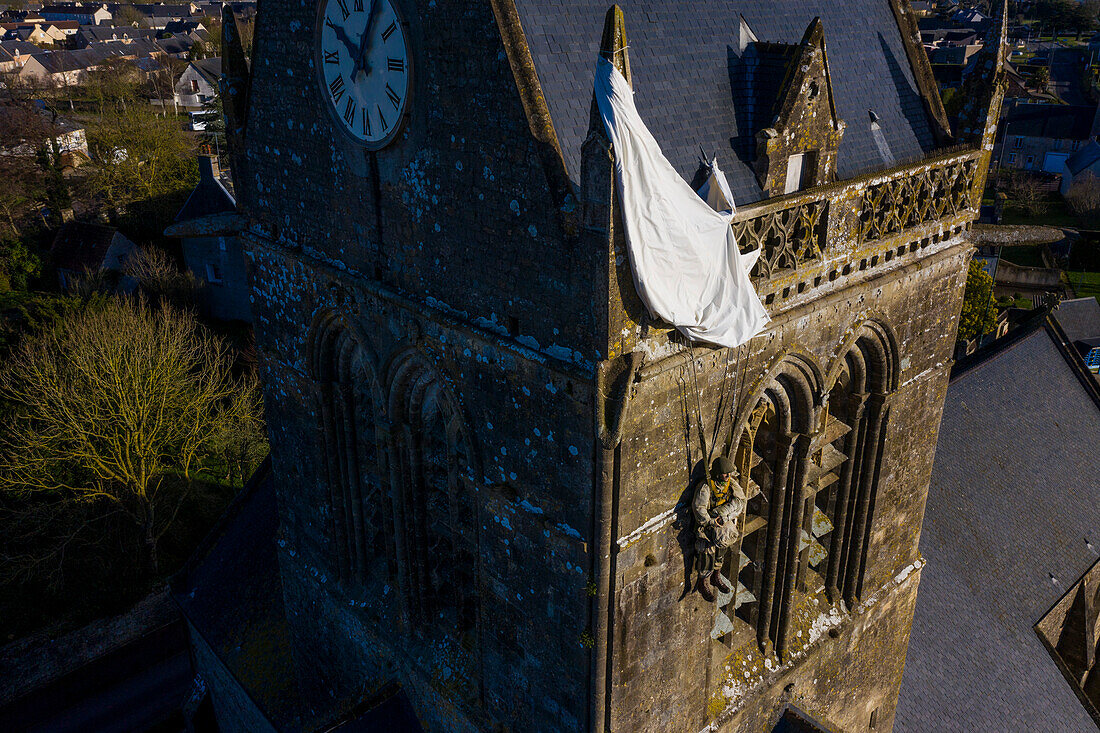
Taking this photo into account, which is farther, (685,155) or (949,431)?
(949,431)

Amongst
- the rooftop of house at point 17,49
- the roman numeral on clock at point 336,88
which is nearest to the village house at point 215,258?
the roman numeral on clock at point 336,88

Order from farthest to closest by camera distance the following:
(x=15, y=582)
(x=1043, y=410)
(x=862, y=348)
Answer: (x=15, y=582) < (x=1043, y=410) < (x=862, y=348)

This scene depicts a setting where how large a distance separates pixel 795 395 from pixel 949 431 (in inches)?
467

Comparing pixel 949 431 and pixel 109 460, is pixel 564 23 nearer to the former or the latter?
pixel 949 431

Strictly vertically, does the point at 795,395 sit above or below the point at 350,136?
below

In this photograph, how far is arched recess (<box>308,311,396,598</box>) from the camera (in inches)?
431

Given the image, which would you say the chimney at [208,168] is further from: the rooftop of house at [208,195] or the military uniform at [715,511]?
the military uniform at [715,511]

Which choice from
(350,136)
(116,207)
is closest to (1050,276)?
(350,136)

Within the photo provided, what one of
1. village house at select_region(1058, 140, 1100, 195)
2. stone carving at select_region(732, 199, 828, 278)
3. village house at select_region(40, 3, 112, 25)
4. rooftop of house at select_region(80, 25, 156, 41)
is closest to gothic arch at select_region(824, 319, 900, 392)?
stone carving at select_region(732, 199, 828, 278)

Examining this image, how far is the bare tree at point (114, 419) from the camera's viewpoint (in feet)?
106

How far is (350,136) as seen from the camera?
945cm

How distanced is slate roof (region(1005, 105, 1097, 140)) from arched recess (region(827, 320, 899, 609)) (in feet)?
299

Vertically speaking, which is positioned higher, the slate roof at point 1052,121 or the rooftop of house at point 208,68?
the rooftop of house at point 208,68

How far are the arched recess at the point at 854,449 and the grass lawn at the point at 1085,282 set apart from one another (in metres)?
59.3
